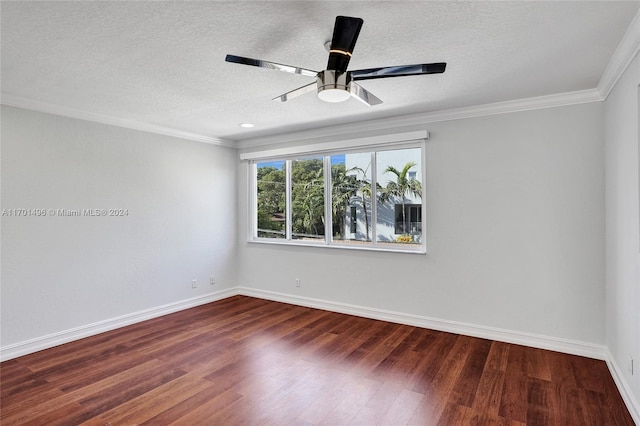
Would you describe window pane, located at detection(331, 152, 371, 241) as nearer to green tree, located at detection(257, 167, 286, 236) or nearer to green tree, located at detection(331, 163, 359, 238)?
green tree, located at detection(331, 163, 359, 238)

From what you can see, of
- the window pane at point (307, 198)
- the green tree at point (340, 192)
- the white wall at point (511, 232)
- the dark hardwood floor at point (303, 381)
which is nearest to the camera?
the dark hardwood floor at point (303, 381)

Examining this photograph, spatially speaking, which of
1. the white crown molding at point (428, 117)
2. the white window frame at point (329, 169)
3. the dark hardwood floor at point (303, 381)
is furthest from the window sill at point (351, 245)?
the white crown molding at point (428, 117)

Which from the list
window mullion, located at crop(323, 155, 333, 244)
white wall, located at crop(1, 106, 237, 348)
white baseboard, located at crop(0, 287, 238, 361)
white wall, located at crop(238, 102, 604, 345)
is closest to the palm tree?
white wall, located at crop(238, 102, 604, 345)

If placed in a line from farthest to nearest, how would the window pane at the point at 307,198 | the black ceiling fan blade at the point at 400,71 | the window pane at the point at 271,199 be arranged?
the window pane at the point at 271,199
the window pane at the point at 307,198
the black ceiling fan blade at the point at 400,71

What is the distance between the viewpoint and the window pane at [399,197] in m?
4.12

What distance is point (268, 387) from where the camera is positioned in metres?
2.66

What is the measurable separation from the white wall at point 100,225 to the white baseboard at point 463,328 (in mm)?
1545

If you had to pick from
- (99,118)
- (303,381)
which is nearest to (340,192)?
(303,381)

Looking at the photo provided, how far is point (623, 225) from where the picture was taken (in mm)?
2527

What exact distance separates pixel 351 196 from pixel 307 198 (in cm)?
73

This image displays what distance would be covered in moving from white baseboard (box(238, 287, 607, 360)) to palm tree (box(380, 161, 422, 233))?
1.06 metres

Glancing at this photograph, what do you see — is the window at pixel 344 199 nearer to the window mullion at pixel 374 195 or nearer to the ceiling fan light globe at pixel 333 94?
the window mullion at pixel 374 195

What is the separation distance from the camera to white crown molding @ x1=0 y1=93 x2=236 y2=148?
328cm

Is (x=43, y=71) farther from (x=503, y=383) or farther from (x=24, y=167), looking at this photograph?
(x=503, y=383)
